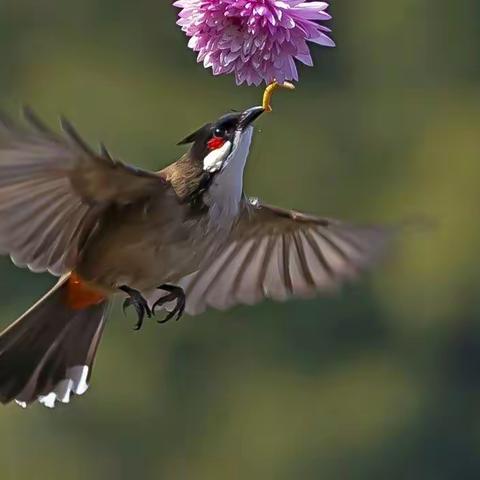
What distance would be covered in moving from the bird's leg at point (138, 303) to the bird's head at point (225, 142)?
12cm

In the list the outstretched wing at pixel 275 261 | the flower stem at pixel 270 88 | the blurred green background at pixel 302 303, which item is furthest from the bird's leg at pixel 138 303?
the blurred green background at pixel 302 303

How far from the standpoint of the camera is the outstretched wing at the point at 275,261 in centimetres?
132

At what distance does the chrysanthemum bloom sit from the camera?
105cm

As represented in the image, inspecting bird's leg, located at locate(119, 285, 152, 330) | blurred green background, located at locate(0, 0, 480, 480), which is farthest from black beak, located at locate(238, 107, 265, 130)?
blurred green background, located at locate(0, 0, 480, 480)

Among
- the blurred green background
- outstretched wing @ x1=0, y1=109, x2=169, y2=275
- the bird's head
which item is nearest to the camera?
outstretched wing @ x1=0, y1=109, x2=169, y2=275

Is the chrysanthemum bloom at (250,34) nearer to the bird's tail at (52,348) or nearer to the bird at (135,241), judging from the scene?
the bird at (135,241)

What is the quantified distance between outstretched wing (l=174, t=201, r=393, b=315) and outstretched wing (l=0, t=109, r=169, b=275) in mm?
172

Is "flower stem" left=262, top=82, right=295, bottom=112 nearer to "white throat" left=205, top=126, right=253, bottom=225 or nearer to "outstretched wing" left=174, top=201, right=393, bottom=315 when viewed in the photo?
"white throat" left=205, top=126, right=253, bottom=225

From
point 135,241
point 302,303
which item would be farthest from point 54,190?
point 302,303

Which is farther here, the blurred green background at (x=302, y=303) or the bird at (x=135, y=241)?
the blurred green background at (x=302, y=303)

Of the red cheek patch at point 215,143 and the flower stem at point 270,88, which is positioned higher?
the flower stem at point 270,88

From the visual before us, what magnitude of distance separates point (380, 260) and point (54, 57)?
283cm

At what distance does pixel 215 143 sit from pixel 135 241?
0.37 ft

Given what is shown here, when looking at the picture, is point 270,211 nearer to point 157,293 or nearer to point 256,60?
point 157,293
